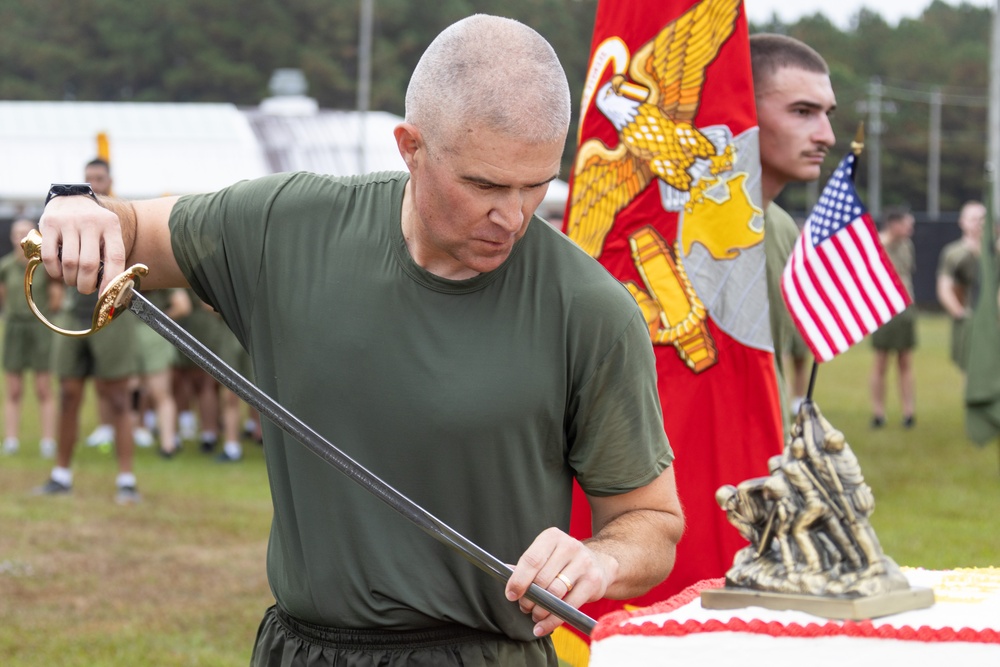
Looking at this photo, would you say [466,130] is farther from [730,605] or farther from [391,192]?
[730,605]

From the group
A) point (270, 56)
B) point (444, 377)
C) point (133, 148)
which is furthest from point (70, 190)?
point (270, 56)

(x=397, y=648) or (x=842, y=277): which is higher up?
(x=842, y=277)

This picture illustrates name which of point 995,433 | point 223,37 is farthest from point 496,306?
point 223,37

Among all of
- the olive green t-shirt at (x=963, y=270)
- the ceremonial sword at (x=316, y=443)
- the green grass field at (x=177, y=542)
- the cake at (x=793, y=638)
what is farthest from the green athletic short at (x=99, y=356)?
the cake at (x=793, y=638)

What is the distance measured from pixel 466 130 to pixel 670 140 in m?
1.71

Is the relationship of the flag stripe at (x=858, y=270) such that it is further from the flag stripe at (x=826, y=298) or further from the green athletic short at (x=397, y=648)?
the green athletic short at (x=397, y=648)

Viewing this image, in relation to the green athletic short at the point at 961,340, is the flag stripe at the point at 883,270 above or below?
above

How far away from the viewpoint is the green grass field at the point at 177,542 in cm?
592

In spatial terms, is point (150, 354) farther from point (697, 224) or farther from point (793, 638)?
point (793, 638)

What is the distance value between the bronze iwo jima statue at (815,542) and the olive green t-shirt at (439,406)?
0.43 m

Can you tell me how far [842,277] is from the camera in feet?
8.11

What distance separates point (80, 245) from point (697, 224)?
2011 mm

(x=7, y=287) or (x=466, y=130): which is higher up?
(x=466, y=130)

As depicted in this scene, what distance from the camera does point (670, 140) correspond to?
3760 millimetres
